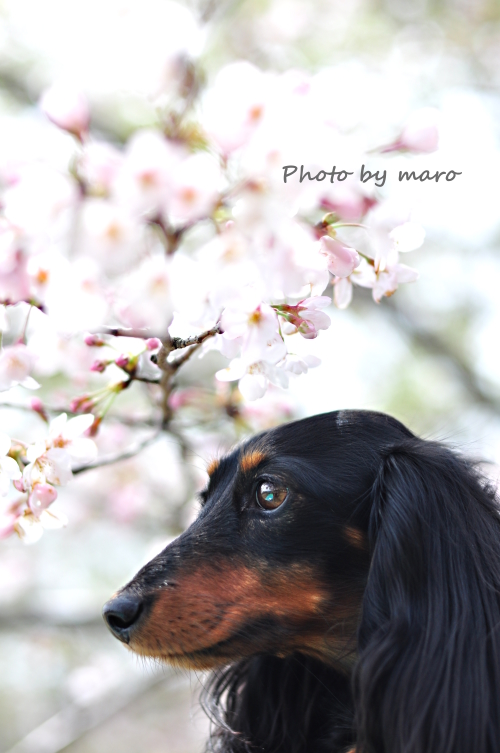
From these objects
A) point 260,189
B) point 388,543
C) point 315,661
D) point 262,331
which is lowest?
point 315,661

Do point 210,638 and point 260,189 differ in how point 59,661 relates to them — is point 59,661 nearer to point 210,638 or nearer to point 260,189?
point 210,638

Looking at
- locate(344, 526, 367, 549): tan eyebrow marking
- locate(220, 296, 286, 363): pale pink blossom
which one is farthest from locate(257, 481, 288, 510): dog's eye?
locate(220, 296, 286, 363): pale pink blossom

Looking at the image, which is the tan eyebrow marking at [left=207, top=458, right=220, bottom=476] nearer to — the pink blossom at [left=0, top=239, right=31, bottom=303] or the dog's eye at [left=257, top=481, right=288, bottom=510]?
the dog's eye at [left=257, top=481, right=288, bottom=510]

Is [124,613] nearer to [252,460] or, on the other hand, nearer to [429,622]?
[252,460]

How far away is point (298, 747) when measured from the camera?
6.01ft

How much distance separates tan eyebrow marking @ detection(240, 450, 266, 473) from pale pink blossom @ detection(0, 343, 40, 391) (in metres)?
0.61

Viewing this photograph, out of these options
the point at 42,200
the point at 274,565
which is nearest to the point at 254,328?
the point at 42,200

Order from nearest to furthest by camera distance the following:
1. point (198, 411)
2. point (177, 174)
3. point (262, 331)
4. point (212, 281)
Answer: point (177, 174) < point (212, 281) < point (262, 331) < point (198, 411)

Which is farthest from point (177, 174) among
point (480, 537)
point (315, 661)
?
point (315, 661)

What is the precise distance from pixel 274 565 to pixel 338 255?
2.48 ft

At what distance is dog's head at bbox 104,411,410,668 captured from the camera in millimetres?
1452

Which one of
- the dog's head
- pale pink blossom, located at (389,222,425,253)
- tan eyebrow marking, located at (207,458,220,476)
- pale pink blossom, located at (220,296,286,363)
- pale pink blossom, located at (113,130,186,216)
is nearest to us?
pale pink blossom, located at (113,130,186,216)

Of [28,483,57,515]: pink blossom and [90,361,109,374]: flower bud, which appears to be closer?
[28,483,57,515]: pink blossom

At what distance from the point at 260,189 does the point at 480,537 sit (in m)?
1.01
